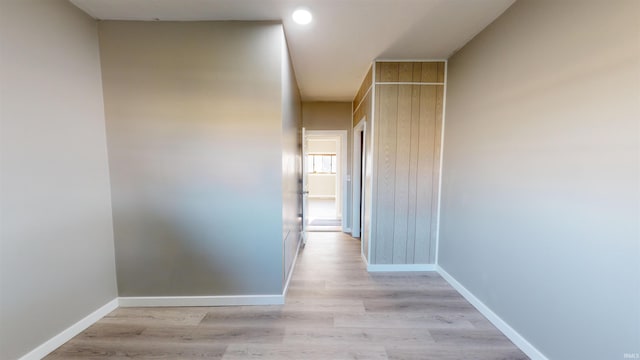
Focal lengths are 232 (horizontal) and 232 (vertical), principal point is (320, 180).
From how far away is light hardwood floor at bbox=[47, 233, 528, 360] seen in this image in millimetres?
1607

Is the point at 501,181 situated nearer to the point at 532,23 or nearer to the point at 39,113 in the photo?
the point at 532,23

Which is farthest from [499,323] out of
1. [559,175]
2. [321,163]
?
[321,163]

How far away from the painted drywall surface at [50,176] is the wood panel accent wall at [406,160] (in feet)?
A: 8.69

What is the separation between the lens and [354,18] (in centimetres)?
194

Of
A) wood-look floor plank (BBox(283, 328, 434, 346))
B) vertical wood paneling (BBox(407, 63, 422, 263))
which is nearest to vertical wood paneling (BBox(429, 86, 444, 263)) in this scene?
vertical wood paneling (BBox(407, 63, 422, 263))

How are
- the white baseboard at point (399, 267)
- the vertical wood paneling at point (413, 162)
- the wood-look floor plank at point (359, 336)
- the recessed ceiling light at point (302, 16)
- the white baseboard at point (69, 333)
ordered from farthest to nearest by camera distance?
1. the white baseboard at point (399, 267)
2. the vertical wood paneling at point (413, 162)
3. the recessed ceiling light at point (302, 16)
4. the wood-look floor plank at point (359, 336)
5. the white baseboard at point (69, 333)

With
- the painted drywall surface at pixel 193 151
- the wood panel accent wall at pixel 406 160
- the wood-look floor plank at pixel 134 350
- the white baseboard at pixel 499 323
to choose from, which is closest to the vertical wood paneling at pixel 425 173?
the wood panel accent wall at pixel 406 160

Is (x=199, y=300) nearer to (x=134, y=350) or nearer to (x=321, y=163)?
(x=134, y=350)

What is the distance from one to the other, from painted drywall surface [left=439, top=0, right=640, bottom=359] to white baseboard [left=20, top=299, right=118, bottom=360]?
329 cm

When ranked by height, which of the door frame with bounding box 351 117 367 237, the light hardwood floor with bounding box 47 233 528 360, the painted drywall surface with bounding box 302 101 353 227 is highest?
the painted drywall surface with bounding box 302 101 353 227

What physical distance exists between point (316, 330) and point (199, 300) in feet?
3.67

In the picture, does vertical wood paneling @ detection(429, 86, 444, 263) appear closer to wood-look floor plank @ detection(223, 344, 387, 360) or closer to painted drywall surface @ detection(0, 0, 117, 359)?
wood-look floor plank @ detection(223, 344, 387, 360)

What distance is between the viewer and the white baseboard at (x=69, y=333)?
1.53 meters

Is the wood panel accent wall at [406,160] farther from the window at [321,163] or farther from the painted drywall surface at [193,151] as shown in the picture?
the window at [321,163]
